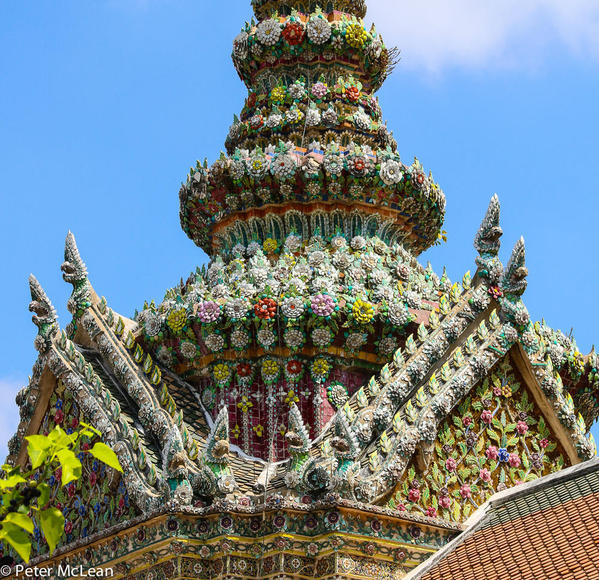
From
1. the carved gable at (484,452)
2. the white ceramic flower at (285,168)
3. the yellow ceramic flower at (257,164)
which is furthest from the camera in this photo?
the yellow ceramic flower at (257,164)

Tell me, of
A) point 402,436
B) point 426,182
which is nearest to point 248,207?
point 426,182

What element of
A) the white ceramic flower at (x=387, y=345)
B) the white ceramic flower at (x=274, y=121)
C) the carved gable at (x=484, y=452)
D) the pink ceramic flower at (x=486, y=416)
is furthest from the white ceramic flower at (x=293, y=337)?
the white ceramic flower at (x=274, y=121)

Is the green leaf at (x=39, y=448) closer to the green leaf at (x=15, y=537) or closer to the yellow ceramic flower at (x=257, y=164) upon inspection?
the green leaf at (x=15, y=537)

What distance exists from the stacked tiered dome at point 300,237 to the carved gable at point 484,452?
1.48 m

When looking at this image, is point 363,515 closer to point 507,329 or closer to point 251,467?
point 251,467

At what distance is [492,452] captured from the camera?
Result: 13750 mm

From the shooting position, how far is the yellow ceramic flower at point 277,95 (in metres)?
16.9

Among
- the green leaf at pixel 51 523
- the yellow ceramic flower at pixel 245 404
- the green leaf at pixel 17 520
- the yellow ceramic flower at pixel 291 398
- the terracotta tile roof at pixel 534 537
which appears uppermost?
the yellow ceramic flower at pixel 245 404

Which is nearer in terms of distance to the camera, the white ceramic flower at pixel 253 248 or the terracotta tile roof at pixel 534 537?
the terracotta tile roof at pixel 534 537

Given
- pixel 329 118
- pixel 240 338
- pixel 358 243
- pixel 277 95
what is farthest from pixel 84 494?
pixel 277 95

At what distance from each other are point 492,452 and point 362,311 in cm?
230

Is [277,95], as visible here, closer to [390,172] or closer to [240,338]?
[390,172]

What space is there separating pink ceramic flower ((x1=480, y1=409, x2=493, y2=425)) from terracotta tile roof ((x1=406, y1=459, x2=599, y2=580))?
88 centimetres

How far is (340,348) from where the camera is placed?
14523 millimetres
